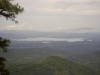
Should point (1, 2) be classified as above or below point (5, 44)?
above

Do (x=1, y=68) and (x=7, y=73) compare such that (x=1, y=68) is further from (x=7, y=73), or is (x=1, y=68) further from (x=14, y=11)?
(x=14, y=11)

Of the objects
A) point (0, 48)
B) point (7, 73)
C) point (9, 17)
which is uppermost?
point (9, 17)

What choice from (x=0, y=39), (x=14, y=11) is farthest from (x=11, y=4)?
(x=0, y=39)

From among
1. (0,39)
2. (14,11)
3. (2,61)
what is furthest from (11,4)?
(2,61)

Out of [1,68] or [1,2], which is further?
[1,68]

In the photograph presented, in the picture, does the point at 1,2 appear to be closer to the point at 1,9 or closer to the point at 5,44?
the point at 1,9

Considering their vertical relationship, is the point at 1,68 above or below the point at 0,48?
below

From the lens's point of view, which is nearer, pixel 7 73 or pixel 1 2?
pixel 1 2

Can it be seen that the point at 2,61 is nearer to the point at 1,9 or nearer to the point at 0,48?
the point at 0,48
